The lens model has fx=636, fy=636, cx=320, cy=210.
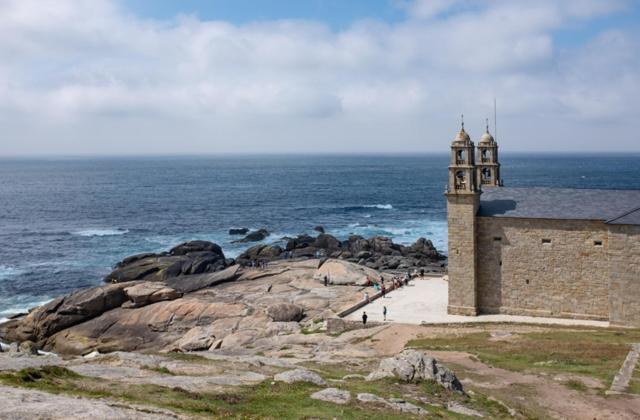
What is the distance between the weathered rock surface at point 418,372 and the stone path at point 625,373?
18.8ft

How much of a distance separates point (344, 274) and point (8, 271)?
39015 mm

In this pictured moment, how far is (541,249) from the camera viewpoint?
39094 mm

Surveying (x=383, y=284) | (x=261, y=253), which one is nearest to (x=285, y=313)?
(x=383, y=284)

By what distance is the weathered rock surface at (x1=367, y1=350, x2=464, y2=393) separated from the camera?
22.1m

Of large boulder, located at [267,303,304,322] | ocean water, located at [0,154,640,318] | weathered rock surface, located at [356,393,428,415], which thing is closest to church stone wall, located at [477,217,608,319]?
large boulder, located at [267,303,304,322]

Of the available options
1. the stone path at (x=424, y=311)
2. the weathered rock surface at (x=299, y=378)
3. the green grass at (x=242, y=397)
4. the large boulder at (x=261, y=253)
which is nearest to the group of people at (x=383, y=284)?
the stone path at (x=424, y=311)

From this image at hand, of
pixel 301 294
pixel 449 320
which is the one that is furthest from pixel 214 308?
pixel 449 320

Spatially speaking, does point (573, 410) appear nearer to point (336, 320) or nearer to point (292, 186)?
point (336, 320)

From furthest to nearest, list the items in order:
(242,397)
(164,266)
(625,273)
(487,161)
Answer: (164,266) < (487,161) < (625,273) < (242,397)

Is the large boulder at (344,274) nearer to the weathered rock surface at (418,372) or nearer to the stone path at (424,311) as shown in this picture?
the stone path at (424,311)

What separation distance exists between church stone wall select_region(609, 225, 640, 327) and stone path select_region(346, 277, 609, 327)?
1392mm

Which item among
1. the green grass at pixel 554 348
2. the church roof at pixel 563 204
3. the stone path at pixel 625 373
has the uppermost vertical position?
the church roof at pixel 563 204

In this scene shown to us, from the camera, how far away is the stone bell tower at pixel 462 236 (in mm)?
40344

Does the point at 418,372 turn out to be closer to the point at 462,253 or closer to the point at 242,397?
the point at 242,397
